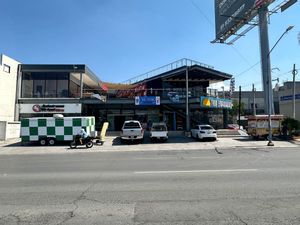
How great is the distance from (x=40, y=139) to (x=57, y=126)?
5.80ft

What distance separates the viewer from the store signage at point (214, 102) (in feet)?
115

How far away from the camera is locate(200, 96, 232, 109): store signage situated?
115 ft

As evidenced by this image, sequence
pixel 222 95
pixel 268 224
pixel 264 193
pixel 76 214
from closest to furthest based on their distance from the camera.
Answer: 1. pixel 268 224
2. pixel 76 214
3. pixel 264 193
4. pixel 222 95

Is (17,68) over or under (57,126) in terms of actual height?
over

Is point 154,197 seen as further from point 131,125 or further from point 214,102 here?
point 214,102

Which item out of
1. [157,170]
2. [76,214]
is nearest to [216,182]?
[157,170]

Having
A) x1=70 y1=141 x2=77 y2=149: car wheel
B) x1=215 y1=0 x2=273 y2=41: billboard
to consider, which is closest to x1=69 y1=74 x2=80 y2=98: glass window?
x1=70 y1=141 x2=77 y2=149: car wheel

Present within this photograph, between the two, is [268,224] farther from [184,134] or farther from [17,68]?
[17,68]

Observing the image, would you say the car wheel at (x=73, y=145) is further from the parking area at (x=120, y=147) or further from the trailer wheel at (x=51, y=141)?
the trailer wheel at (x=51, y=141)

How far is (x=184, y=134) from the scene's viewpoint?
115 feet

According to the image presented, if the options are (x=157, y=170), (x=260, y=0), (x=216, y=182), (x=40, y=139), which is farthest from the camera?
(x=260, y=0)

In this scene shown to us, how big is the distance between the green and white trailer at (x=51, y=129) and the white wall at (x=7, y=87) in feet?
22.9

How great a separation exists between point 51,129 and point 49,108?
344 inches

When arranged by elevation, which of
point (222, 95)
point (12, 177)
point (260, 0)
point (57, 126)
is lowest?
point (12, 177)
